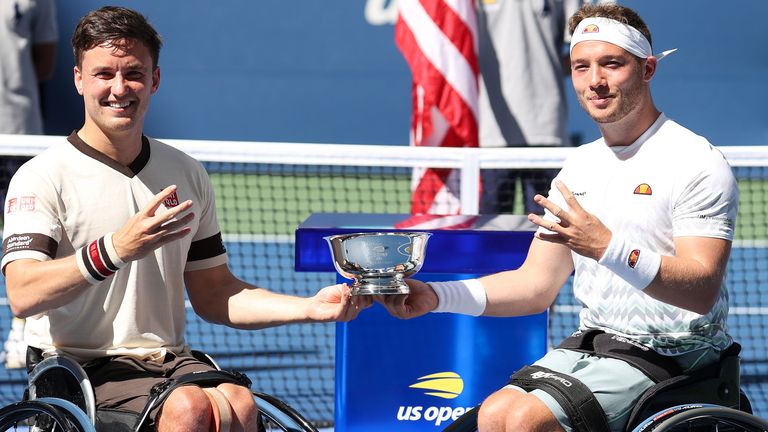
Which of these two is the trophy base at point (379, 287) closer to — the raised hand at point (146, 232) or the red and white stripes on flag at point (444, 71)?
the raised hand at point (146, 232)

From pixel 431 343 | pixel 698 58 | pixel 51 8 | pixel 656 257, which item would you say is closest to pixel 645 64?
pixel 656 257

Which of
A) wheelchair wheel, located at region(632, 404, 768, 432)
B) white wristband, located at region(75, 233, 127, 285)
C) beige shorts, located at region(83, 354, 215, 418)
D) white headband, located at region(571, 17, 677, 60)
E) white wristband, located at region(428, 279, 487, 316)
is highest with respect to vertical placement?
white headband, located at region(571, 17, 677, 60)

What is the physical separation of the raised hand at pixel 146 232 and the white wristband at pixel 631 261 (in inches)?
40.2

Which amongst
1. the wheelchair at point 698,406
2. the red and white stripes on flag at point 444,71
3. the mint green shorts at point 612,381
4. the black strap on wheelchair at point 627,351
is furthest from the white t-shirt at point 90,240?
the red and white stripes on flag at point 444,71

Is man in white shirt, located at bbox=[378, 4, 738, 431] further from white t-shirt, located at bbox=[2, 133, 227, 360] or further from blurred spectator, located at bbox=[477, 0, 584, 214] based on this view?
blurred spectator, located at bbox=[477, 0, 584, 214]

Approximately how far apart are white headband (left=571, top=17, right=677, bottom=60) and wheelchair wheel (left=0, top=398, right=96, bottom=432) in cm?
168

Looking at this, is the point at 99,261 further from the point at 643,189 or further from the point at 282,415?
the point at 643,189

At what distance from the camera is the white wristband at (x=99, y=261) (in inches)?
119

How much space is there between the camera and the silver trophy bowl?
3197 mm

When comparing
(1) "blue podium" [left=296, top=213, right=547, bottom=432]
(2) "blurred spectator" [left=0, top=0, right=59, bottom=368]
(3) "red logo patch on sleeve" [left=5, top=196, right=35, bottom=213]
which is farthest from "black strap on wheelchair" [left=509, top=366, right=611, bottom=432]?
(2) "blurred spectator" [left=0, top=0, right=59, bottom=368]

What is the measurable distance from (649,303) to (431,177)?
2.28m

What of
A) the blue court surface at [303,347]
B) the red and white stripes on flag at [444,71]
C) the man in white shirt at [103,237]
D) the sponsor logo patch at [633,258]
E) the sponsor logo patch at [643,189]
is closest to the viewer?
the sponsor logo patch at [633,258]

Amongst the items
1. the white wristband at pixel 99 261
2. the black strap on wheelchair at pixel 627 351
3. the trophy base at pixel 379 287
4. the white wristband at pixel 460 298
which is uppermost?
the white wristband at pixel 99 261

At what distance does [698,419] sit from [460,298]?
0.82m
